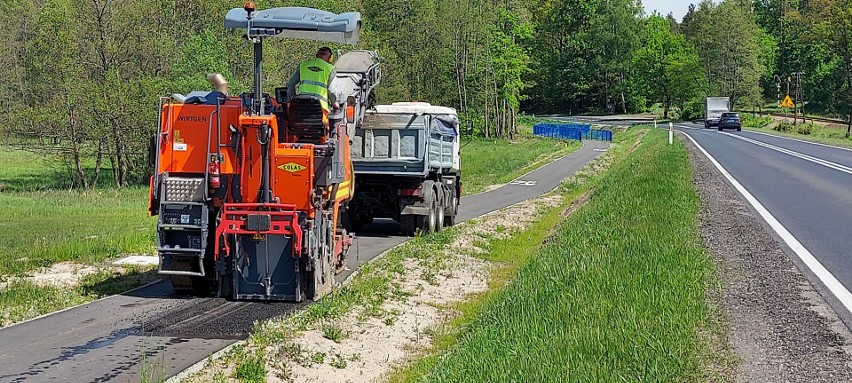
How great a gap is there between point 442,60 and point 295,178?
6518 centimetres

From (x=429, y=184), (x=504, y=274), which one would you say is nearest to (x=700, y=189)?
(x=429, y=184)

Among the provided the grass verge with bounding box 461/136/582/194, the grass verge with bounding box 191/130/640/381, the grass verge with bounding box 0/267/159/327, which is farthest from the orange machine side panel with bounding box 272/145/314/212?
the grass verge with bounding box 461/136/582/194

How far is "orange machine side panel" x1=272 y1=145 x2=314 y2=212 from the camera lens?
11.6 m

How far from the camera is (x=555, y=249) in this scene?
550 inches

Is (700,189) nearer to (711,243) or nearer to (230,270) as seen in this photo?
(711,243)

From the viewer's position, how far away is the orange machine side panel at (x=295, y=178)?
11602 millimetres

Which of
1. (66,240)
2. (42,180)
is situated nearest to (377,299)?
(66,240)

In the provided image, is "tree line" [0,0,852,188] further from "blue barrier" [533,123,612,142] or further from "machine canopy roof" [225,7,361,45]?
"machine canopy roof" [225,7,361,45]

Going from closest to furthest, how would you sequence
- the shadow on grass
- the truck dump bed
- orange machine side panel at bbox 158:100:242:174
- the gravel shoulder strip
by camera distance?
the gravel shoulder strip < orange machine side panel at bbox 158:100:242:174 < the truck dump bed < the shadow on grass

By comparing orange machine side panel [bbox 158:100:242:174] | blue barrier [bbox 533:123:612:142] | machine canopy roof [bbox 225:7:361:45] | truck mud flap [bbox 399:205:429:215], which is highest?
machine canopy roof [bbox 225:7:361:45]

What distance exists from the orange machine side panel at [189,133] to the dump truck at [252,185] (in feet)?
0.04

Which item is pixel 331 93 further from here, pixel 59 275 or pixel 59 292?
pixel 59 275

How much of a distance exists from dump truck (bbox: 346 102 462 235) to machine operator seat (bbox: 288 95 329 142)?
540 centimetres

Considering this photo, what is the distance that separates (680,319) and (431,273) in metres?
7.37
